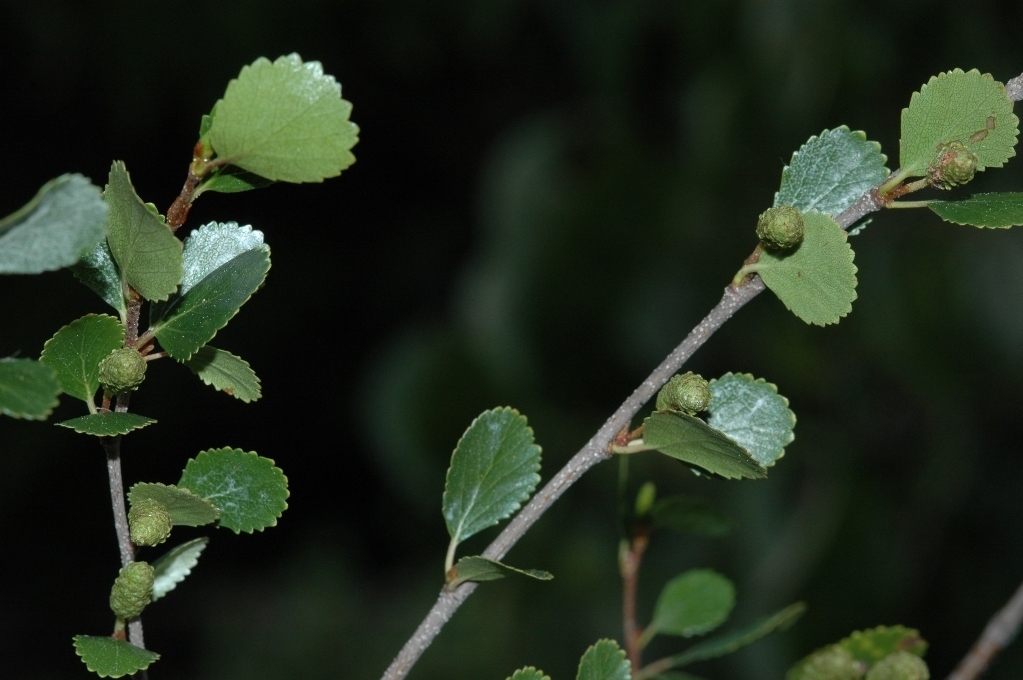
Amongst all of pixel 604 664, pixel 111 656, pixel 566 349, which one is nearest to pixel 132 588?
pixel 111 656

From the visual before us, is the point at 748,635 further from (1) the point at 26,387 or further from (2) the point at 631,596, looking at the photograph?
(1) the point at 26,387

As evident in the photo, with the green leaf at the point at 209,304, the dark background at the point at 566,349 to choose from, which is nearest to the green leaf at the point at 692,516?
the green leaf at the point at 209,304

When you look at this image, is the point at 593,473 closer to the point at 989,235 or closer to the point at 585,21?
the point at 989,235

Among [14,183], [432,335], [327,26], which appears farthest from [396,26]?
[14,183]

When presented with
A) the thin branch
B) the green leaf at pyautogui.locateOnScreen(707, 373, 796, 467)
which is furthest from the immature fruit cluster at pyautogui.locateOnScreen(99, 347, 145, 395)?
the thin branch

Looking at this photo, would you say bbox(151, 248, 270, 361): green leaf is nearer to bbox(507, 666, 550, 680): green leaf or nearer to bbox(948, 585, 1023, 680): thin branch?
bbox(507, 666, 550, 680): green leaf

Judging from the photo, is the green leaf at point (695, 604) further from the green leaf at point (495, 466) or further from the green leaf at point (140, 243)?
the green leaf at point (140, 243)

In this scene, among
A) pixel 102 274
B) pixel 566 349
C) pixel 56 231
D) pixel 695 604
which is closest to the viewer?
pixel 56 231
